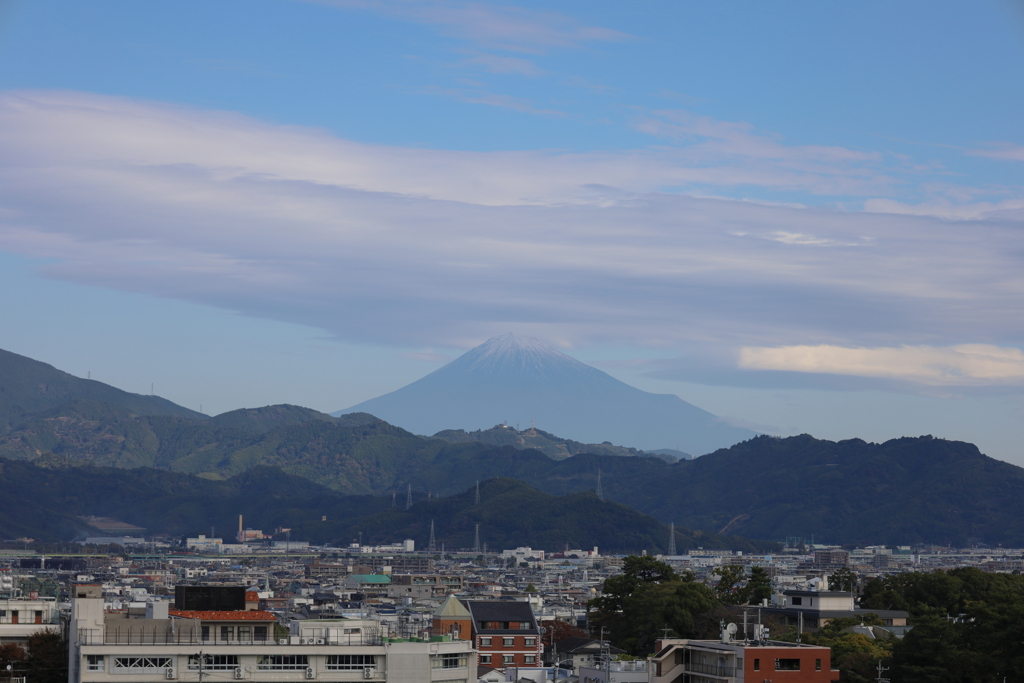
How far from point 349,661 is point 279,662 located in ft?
6.10

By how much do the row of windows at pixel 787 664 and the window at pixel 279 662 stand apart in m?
14.4

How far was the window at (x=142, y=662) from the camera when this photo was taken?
3584 cm

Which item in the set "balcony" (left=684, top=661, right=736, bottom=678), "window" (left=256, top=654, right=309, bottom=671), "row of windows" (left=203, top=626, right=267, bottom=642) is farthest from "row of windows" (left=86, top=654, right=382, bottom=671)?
"balcony" (left=684, top=661, right=736, bottom=678)

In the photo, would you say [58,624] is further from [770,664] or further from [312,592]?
[312,592]

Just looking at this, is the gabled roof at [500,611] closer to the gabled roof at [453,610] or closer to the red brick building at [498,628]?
the red brick building at [498,628]

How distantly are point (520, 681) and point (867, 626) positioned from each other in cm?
1905

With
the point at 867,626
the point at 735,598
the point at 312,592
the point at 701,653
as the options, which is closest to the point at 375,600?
the point at 312,592

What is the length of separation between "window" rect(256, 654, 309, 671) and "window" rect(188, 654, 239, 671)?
66 centimetres

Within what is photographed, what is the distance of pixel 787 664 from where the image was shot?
43344 millimetres

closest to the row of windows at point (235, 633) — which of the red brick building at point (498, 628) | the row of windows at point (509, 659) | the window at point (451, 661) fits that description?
the window at point (451, 661)

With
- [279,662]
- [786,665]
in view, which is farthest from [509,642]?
[279,662]

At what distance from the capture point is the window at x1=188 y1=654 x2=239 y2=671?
1433 inches

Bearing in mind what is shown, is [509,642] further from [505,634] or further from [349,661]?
[349,661]

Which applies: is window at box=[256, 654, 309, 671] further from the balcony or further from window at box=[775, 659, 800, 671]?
window at box=[775, 659, 800, 671]
